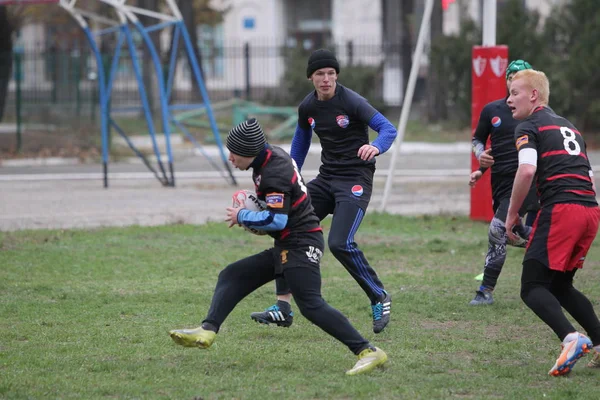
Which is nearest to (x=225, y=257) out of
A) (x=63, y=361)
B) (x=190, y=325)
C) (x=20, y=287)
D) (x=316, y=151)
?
(x=20, y=287)

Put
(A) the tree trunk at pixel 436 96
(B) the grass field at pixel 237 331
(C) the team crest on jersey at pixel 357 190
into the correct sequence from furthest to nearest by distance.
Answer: (A) the tree trunk at pixel 436 96 → (C) the team crest on jersey at pixel 357 190 → (B) the grass field at pixel 237 331

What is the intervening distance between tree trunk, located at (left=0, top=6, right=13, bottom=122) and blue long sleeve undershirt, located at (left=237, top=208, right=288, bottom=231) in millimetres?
19213

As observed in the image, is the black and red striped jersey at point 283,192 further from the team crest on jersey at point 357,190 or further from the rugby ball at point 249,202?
the team crest on jersey at point 357,190

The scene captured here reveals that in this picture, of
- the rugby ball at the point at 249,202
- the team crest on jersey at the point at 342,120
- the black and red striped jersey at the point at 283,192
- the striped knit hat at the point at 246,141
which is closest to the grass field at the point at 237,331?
the black and red striped jersey at the point at 283,192

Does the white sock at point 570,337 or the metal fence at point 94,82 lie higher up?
the metal fence at point 94,82

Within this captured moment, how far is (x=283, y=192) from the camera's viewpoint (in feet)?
17.6

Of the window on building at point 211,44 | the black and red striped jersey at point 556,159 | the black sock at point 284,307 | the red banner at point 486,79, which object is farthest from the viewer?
the window on building at point 211,44

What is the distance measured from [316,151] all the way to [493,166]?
1480cm

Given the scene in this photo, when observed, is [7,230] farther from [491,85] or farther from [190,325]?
[491,85]

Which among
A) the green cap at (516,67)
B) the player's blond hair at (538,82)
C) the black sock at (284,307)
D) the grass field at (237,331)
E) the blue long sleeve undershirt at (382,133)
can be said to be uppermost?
the green cap at (516,67)

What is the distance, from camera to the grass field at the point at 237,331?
521 cm

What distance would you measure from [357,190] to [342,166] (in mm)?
225

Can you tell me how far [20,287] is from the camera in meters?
8.02

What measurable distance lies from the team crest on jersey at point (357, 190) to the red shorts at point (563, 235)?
151cm
